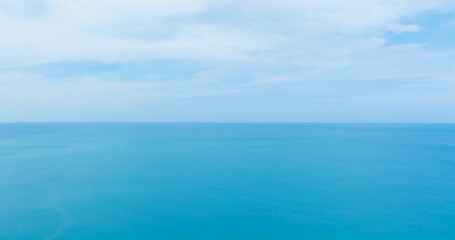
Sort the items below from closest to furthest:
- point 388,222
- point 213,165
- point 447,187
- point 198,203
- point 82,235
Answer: point 82,235 < point 388,222 < point 198,203 < point 447,187 < point 213,165

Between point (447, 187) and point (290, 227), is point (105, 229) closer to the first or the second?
point (290, 227)

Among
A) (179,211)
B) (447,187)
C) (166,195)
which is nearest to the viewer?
(179,211)

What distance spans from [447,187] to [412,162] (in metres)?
13.9

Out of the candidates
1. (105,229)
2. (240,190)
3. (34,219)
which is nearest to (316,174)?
(240,190)

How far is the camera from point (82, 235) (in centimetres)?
1805

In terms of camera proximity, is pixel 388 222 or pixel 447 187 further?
pixel 447 187

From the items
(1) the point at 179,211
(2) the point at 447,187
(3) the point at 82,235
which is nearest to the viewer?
(3) the point at 82,235

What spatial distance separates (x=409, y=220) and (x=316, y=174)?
13.0 m

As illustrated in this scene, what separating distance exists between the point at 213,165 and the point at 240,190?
12364 millimetres

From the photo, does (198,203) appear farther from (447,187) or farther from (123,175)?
(447,187)

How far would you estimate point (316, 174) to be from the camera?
109ft

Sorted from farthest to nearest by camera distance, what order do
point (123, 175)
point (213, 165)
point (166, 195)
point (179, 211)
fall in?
point (213, 165)
point (123, 175)
point (166, 195)
point (179, 211)

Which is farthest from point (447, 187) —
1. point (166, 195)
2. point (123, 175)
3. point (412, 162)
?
point (123, 175)

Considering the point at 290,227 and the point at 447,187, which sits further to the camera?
the point at 447,187
